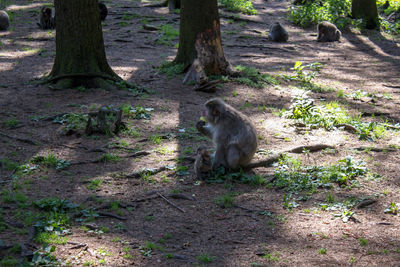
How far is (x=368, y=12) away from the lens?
821 inches

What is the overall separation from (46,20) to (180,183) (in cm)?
1354

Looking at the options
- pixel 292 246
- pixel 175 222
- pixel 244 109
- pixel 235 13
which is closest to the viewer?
pixel 292 246

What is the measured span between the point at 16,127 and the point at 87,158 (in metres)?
1.90

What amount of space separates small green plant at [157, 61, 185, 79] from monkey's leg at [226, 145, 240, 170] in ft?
17.7

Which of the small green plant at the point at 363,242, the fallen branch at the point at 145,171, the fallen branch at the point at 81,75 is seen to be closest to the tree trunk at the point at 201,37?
the fallen branch at the point at 81,75

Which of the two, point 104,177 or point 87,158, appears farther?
point 87,158

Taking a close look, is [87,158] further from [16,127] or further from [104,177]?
[16,127]

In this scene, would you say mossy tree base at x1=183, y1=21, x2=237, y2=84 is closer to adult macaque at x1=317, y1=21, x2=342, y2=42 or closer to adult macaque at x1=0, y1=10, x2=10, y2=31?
adult macaque at x1=317, y1=21, x2=342, y2=42

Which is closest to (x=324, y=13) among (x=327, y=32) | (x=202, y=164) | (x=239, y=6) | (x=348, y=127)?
(x=327, y=32)

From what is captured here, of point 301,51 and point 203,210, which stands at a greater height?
point 301,51

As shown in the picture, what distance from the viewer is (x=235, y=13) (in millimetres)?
22359

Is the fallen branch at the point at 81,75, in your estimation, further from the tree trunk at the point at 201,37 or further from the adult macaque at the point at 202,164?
the adult macaque at the point at 202,164

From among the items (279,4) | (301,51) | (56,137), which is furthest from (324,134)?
(279,4)

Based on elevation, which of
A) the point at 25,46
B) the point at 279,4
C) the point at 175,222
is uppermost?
the point at 279,4
